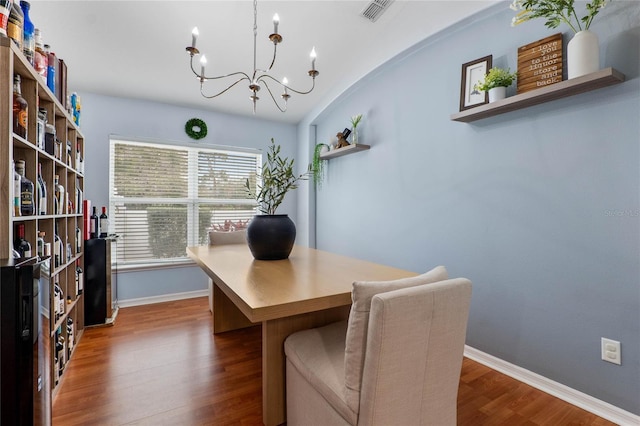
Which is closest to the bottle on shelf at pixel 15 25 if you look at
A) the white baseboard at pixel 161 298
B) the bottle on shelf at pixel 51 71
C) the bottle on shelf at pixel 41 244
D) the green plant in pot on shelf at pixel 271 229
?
the bottle on shelf at pixel 51 71

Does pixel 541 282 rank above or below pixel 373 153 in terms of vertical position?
below

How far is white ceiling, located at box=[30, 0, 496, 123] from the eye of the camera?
6.70 feet

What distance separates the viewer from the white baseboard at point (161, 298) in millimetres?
3402

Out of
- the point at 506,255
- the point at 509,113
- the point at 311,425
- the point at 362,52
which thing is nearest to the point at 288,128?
the point at 362,52

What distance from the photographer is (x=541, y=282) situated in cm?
185

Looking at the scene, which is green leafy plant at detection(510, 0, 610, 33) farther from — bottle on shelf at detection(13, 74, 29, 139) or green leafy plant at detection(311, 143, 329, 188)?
bottle on shelf at detection(13, 74, 29, 139)

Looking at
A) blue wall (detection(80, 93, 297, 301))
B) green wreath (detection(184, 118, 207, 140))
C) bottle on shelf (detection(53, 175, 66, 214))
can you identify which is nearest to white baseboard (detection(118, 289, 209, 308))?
blue wall (detection(80, 93, 297, 301))

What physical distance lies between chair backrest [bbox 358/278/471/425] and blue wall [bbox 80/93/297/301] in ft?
10.9

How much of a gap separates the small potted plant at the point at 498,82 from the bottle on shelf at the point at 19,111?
2627 millimetres

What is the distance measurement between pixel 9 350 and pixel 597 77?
2612 millimetres

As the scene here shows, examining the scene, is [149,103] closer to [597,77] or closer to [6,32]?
[6,32]

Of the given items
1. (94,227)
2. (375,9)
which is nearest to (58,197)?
(94,227)

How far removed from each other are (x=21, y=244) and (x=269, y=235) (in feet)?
4.01

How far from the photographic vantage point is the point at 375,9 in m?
2.10
